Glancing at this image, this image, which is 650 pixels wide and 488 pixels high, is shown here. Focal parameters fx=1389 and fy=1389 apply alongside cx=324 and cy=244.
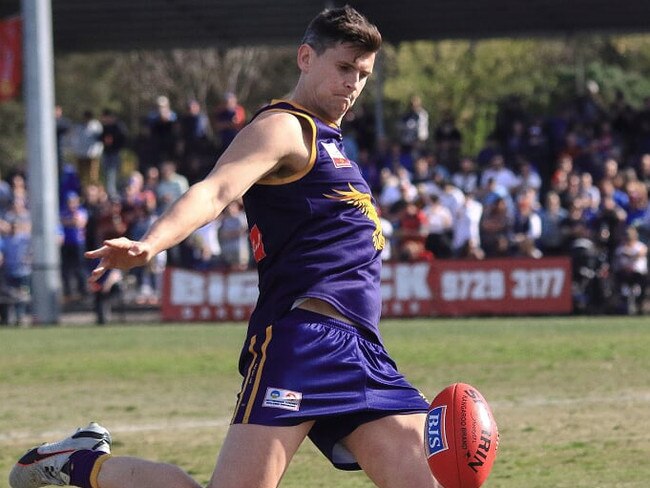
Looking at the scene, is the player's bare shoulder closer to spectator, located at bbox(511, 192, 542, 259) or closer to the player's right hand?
the player's right hand

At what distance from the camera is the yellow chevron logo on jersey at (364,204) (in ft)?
16.5

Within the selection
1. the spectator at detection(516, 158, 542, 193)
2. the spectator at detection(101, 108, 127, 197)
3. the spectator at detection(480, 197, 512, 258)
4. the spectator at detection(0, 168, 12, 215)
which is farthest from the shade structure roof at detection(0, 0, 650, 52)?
the spectator at detection(480, 197, 512, 258)

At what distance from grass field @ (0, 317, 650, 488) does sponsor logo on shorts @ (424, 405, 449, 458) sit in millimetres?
2371

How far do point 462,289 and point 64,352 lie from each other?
22.9ft

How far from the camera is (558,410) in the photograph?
10.3 m

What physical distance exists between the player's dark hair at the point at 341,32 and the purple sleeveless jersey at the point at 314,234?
0.85 ft

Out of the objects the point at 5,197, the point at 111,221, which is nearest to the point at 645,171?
the point at 111,221

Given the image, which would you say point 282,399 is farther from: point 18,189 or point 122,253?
point 18,189

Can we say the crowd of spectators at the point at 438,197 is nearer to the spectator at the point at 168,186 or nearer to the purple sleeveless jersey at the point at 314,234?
the spectator at the point at 168,186

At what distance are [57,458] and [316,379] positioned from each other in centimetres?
129

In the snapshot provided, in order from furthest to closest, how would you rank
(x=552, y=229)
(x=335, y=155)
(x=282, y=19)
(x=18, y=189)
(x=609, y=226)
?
1. (x=282, y=19)
2. (x=18, y=189)
3. (x=552, y=229)
4. (x=609, y=226)
5. (x=335, y=155)

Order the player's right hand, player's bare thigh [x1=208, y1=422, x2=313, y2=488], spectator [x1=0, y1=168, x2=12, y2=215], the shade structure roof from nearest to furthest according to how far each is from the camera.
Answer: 1. the player's right hand
2. player's bare thigh [x1=208, y1=422, x2=313, y2=488]
3. spectator [x1=0, y1=168, x2=12, y2=215]
4. the shade structure roof

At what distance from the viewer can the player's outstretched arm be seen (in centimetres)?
429

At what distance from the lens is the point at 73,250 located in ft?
83.2
